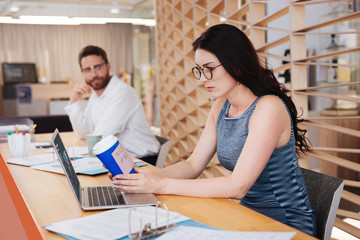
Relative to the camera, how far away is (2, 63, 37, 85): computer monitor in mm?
9812

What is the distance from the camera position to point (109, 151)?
121cm

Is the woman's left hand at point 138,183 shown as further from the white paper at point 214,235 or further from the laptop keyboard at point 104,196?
the white paper at point 214,235

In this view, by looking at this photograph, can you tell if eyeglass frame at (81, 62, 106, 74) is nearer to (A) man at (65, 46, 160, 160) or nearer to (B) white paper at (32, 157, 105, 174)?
(A) man at (65, 46, 160, 160)

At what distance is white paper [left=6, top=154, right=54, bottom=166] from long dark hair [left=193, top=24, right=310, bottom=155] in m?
1.02

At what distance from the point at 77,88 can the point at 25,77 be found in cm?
745

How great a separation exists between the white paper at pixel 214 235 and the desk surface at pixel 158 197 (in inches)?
4.3

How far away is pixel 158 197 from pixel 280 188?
0.46 metres

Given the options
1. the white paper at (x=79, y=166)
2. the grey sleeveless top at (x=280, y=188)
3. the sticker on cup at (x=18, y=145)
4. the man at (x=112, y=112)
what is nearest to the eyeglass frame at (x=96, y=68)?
the man at (x=112, y=112)

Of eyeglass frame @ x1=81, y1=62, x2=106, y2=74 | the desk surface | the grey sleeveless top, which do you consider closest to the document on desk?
the desk surface

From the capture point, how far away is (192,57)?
4027mm

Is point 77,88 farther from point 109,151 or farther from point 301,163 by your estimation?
point 109,151

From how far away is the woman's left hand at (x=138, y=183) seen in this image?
1.33 meters

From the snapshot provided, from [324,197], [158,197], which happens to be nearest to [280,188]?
[324,197]

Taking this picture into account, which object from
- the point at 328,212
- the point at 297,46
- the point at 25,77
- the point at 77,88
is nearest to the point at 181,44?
the point at 77,88
